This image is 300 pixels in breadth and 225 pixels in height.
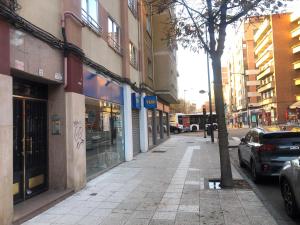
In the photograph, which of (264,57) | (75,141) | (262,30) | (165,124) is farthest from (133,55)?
(264,57)

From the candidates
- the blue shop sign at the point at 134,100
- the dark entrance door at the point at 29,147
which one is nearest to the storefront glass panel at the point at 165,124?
the blue shop sign at the point at 134,100

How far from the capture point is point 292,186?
623 centimetres

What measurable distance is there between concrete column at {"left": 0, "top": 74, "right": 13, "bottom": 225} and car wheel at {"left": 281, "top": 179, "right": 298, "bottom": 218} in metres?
4.68

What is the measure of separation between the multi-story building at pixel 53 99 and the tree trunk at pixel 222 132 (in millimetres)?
3527

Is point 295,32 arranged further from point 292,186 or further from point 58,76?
point 292,186

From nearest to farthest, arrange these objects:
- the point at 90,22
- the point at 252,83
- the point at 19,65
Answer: the point at 19,65 → the point at 90,22 → the point at 252,83

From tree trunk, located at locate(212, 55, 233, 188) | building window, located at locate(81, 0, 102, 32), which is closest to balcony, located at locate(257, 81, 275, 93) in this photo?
building window, located at locate(81, 0, 102, 32)

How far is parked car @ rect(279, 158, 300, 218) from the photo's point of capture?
604 centimetres

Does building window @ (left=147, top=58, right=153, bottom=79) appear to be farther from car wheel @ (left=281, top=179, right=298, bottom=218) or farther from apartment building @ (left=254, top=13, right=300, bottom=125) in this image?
apartment building @ (left=254, top=13, right=300, bottom=125)

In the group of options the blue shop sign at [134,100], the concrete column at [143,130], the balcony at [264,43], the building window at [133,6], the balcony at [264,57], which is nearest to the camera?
the blue shop sign at [134,100]

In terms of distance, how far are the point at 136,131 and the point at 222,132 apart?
9.56 meters

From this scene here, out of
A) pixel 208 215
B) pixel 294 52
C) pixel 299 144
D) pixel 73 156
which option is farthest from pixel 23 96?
pixel 294 52

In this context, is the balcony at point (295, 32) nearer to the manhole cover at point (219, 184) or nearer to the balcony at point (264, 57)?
the balcony at point (264, 57)

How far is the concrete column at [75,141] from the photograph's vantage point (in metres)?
8.84
